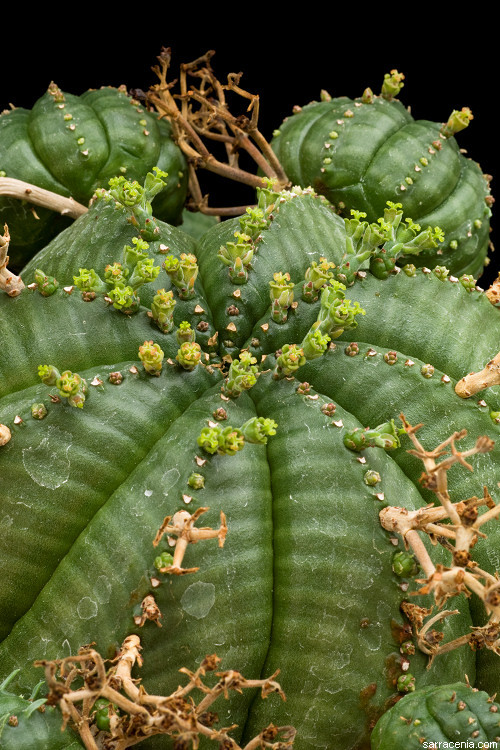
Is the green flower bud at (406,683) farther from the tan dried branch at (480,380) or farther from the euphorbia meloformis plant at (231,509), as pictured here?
the tan dried branch at (480,380)

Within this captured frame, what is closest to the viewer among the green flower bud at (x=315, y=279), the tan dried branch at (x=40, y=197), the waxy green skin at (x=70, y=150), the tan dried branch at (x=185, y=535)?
the tan dried branch at (x=185, y=535)

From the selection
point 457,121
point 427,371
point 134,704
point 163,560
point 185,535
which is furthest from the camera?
point 457,121

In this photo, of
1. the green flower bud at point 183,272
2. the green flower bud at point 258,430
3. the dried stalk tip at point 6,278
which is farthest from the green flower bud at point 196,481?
the dried stalk tip at point 6,278

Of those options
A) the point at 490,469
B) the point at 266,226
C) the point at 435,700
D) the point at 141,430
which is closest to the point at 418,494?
the point at 490,469

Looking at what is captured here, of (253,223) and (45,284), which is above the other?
(253,223)

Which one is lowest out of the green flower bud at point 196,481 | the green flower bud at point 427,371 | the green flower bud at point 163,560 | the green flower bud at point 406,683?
the green flower bud at point 406,683

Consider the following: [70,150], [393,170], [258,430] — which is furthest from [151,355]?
[393,170]

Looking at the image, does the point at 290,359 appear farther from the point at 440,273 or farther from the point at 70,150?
the point at 70,150
